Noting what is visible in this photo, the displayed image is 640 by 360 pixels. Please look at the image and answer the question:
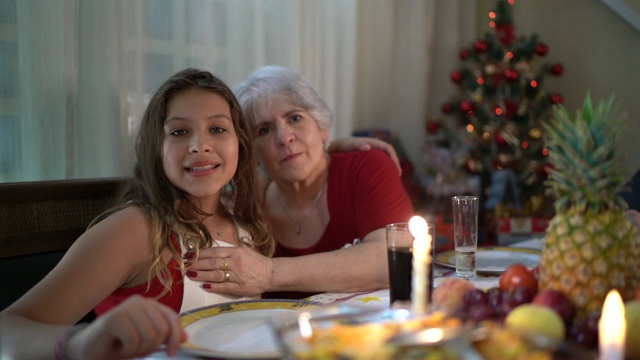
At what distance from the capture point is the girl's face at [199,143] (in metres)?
1.52

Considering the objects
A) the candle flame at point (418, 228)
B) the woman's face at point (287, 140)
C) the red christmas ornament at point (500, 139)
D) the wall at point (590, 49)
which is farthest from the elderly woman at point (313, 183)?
the wall at point (590, 49)

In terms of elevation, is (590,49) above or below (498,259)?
above

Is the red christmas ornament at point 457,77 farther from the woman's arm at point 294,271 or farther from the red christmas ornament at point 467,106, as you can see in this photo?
the woman's arm at point 294,271

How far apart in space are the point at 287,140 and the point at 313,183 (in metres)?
0.26

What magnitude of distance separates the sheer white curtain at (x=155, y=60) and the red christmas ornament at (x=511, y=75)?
22.5 inches

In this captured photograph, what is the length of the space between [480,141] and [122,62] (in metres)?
2.58

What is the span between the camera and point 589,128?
3.07ft

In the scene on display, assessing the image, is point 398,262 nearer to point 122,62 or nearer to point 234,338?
point 234,338

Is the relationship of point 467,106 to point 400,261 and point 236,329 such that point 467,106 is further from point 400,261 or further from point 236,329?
point 236,329

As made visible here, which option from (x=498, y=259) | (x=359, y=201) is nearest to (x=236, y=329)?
(x=498, y=259)

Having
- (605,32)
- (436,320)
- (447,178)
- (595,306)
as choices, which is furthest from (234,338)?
(605,32)

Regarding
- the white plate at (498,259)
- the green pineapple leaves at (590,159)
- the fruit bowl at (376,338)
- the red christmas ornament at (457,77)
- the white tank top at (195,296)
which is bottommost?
the white tank top at (195,296)

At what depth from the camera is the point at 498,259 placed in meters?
1.70

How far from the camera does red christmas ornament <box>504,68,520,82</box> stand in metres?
4.15
